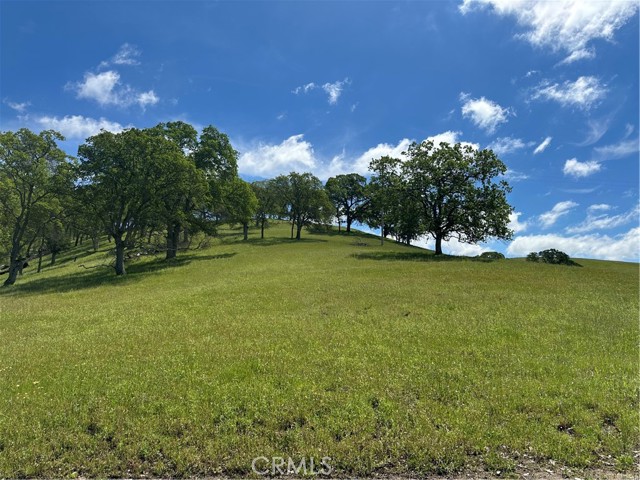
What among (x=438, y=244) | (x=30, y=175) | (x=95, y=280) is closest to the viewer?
(x=95, y=280)

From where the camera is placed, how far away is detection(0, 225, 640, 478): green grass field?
22.3 ft

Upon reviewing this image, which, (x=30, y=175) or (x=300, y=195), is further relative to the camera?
(x=300, y=195)

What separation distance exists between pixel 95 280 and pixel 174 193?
12482 mm

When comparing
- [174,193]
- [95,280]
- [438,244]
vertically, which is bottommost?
Answer: [95,280]

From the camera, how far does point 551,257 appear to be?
48719 mm

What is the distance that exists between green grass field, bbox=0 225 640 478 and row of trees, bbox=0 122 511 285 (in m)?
19.6

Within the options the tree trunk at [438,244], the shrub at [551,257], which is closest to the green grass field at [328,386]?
the tree trunk at [438,244]

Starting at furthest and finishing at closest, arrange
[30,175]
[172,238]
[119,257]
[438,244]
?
[438,244] < [172,238] < [119,257] < [30,175]

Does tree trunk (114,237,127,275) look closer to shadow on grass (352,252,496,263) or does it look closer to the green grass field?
the green grass field

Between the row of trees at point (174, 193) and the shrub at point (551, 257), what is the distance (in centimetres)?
646

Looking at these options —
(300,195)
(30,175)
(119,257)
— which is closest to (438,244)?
(300,195)

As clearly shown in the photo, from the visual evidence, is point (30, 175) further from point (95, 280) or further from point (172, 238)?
point (172, 238)

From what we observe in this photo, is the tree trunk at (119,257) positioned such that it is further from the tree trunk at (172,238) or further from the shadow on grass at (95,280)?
the tree trunk at (172,238)

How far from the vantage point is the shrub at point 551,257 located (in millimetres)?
47562
